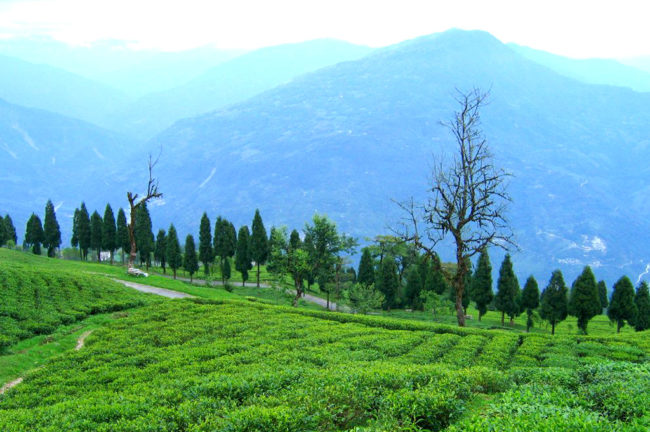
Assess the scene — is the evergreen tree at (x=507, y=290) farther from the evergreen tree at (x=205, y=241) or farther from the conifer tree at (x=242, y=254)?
the evergreen tree at (x=205, y=241)

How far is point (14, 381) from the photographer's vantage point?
1428 centimetres

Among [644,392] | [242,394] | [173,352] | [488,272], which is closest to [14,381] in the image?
[173,352]

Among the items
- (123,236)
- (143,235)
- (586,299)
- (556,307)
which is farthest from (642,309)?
(123,236)

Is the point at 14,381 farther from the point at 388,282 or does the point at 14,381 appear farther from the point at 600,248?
the point at 600,248

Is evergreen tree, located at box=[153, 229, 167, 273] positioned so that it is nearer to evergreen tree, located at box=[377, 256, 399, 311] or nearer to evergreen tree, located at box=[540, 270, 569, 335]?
evergreen tree, located at box=[377, 256, 399, 311]

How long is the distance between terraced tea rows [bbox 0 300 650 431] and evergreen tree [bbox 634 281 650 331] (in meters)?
29.1

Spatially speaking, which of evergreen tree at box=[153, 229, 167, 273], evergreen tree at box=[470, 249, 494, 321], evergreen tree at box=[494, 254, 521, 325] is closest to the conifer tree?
evergreen tree at box=[153, 229, 167, 273]

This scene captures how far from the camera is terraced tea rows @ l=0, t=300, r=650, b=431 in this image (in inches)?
350

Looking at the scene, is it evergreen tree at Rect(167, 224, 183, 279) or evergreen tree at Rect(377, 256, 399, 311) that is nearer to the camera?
evergreen tree at Rect(377, 256, 399, 311)

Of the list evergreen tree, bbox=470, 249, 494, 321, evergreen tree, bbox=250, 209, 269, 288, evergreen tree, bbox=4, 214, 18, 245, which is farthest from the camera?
evergreen tree, bbox=4, 214, 18, 245

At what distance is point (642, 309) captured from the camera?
43344 millimetres

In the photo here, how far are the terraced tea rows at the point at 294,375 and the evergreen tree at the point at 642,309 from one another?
29094 millimetres

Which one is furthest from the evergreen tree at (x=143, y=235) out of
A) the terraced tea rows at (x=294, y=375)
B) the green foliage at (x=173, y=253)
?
the terraced tea rows at (x=294, y=375)

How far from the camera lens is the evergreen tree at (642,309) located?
4281 cm
